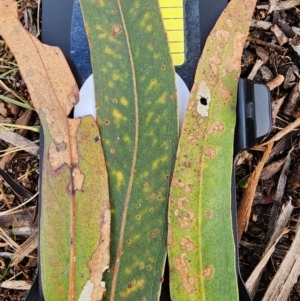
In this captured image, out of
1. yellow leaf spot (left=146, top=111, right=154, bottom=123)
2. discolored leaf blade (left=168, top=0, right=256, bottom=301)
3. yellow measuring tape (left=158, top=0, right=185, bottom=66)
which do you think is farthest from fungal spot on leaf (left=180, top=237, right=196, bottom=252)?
yellow measuring tape (left=158, top=0, right=185, bottom=66)

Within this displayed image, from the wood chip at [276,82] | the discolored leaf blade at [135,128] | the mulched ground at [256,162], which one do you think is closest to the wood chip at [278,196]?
the mulched ground at [256,162]

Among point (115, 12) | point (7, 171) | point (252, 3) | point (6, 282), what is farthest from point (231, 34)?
point (6, 282)

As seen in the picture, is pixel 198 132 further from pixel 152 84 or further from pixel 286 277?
pixel 286 277

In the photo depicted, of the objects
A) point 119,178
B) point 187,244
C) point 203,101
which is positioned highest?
point 203,101

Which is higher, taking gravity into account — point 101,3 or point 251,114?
point 101,3

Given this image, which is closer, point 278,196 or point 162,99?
point 162,99

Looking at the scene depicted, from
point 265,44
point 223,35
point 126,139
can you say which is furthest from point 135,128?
point 265,44

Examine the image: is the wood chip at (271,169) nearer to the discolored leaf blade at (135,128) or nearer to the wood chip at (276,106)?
the wood chip at (276,106)
